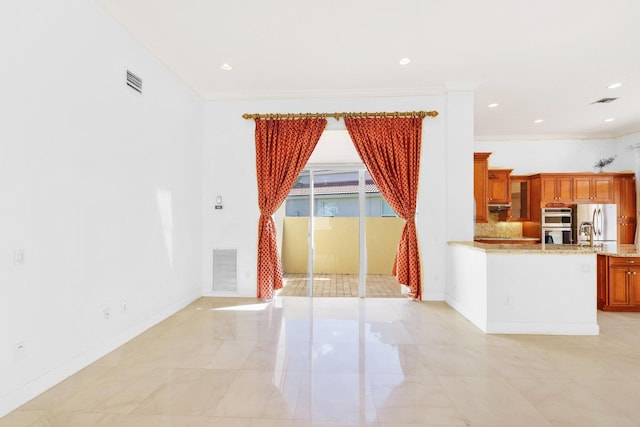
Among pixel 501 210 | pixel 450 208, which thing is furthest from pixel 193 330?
pixel 501 210

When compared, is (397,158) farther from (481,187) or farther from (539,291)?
(539,291)

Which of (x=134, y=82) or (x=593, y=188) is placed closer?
(x=134, y=82)

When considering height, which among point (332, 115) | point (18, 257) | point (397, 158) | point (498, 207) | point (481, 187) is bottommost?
point (18, 257)

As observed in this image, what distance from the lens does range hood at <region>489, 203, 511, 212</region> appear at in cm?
614

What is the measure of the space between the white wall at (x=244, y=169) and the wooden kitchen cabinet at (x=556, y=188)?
3063 mm

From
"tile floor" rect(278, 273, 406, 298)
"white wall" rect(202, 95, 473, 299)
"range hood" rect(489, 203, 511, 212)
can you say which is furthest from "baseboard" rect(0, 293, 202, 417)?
"range hood" rect(489, 203, 511, 212)

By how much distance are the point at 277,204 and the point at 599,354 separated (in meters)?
4.04

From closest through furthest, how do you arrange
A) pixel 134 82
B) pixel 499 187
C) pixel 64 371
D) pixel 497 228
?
pixel 64 371 < pixel 134 82 < pixel 499 187 < pixel 497 228

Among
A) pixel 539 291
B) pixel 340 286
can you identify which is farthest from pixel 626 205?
pixel 340 286

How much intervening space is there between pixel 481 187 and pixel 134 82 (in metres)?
5.79

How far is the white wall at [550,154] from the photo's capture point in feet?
21.7

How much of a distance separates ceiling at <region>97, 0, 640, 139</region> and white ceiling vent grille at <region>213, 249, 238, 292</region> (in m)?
2.49

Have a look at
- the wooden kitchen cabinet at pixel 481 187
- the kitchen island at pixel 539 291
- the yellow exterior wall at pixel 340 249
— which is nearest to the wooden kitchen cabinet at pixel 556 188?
the wooden kitchen cabinet at pixel 481 187

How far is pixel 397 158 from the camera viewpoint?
15.0ft
